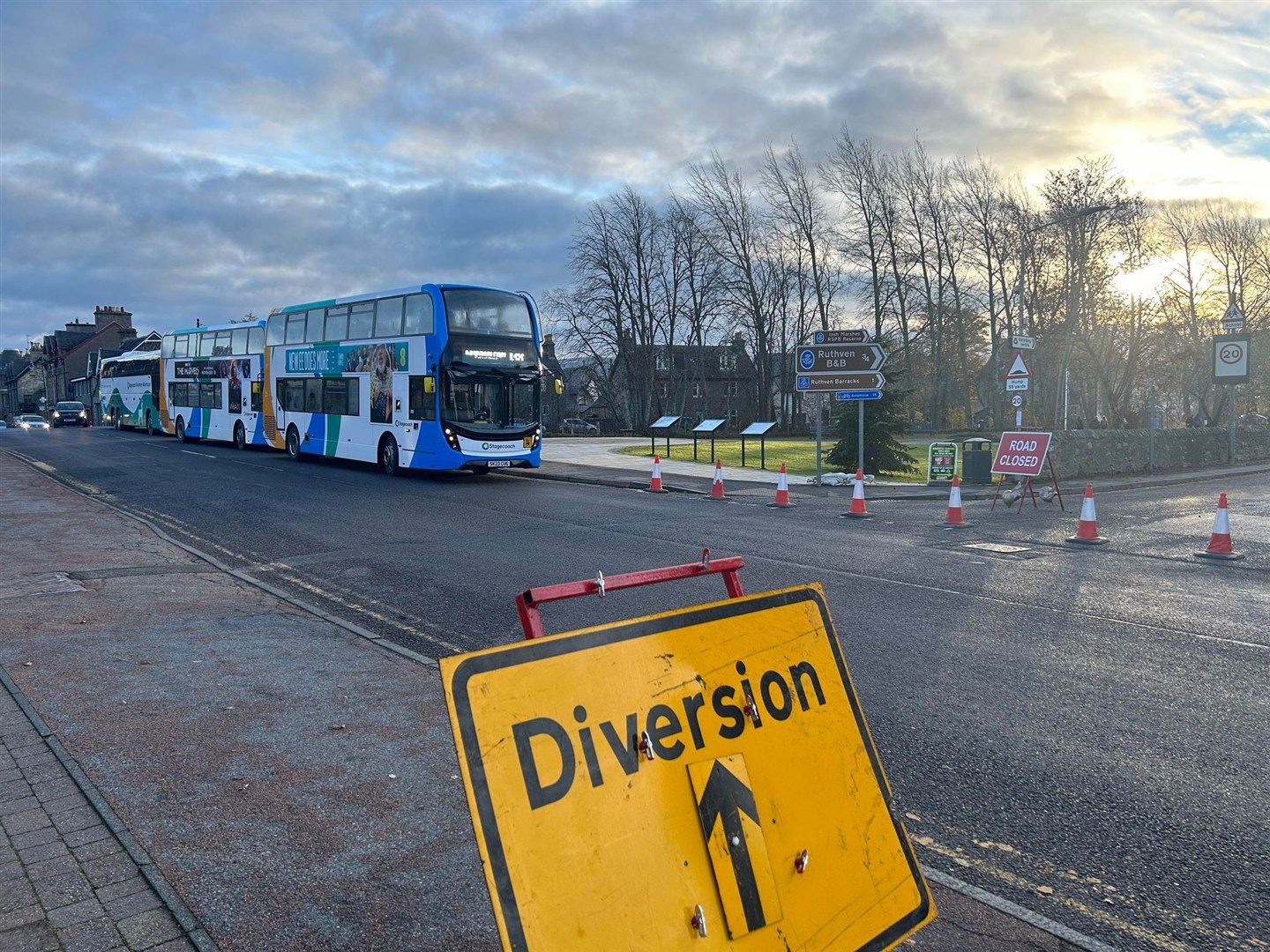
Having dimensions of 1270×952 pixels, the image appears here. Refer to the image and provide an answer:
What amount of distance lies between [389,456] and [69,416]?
169 feet

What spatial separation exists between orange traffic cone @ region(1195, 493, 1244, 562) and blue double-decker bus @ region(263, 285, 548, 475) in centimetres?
1358

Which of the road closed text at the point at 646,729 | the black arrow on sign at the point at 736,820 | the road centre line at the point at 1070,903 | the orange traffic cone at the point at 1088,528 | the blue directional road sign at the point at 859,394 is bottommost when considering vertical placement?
the road centre line at the point at 1070,903

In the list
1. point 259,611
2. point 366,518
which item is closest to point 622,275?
point 366,518

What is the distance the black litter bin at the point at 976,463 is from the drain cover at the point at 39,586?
17.3 metres

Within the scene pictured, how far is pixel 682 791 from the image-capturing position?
2.42 metres

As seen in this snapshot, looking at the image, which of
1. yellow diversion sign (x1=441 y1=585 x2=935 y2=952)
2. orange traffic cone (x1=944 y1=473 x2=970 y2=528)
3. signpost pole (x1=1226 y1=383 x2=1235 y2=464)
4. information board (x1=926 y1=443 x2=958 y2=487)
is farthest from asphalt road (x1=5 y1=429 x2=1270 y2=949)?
signpost pole (x1=1226 y1=383 x2=1235 y2=464)

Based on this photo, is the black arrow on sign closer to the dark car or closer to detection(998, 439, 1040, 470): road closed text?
detection(998, 439, 1040, 470): road closed text

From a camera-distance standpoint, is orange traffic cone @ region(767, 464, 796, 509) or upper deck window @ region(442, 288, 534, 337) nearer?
orange traffic cone @ region(767, 464, 796, 509)

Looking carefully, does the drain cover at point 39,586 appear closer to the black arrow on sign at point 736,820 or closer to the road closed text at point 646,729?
the road closed text at point 646,729

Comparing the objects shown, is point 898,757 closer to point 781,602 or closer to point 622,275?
point 781,602

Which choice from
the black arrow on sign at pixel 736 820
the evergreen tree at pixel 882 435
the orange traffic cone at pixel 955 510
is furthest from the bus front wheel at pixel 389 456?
the black arrow on sign at pixel 736 820

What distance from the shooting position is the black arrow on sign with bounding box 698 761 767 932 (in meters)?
2.41

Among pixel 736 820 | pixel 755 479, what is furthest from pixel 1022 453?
pixel 736 820

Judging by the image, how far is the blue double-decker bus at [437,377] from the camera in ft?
67.0
